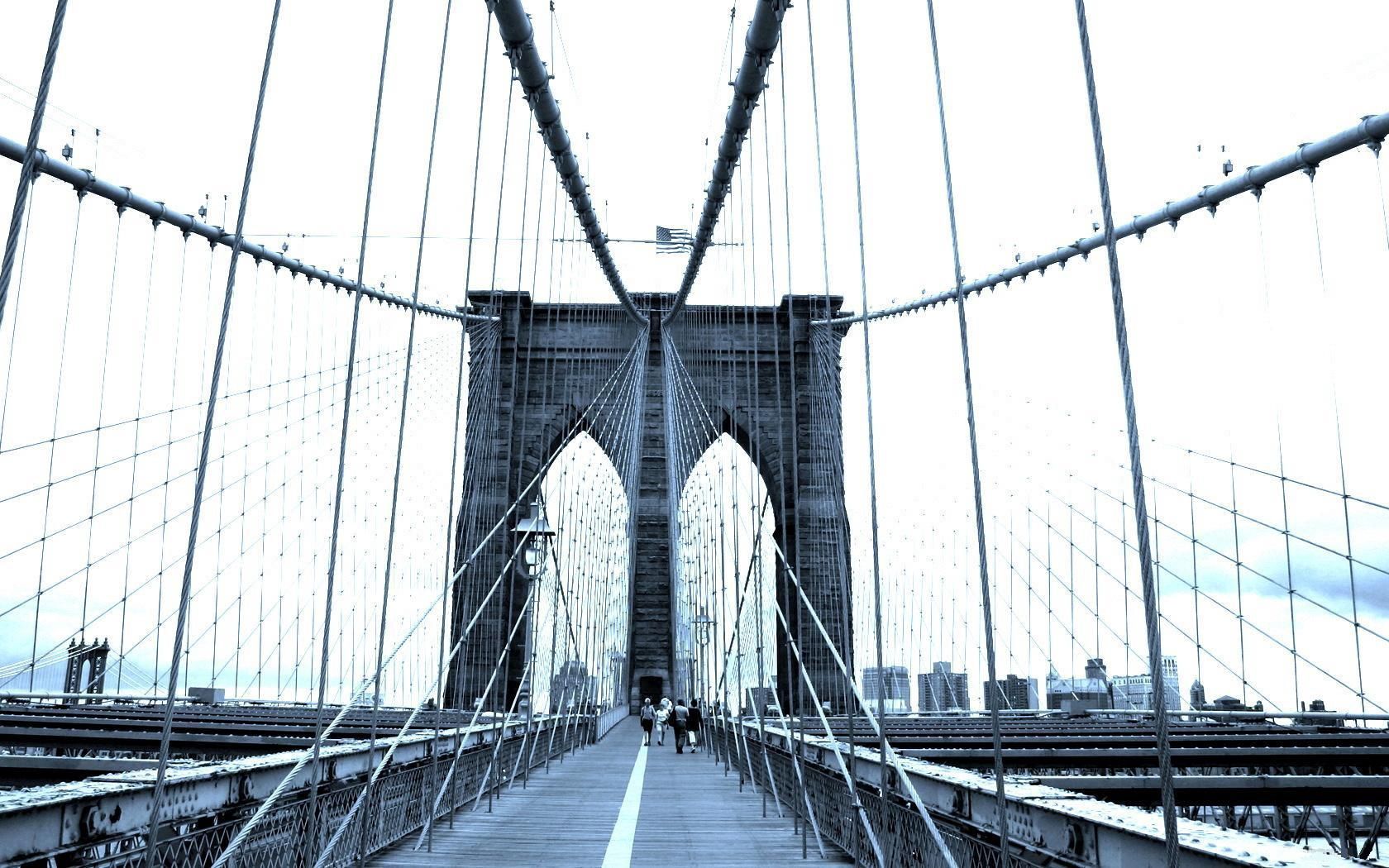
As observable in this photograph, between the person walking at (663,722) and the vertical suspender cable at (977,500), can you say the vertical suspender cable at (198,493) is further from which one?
the person walking at (663,722)

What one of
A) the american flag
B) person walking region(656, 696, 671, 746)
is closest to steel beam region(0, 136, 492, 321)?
the american flag

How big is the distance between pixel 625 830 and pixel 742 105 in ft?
23.0

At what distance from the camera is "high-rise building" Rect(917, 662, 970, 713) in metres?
17.3

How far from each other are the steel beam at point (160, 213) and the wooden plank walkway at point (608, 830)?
2271 mm

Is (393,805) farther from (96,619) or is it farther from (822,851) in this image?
(96,619)

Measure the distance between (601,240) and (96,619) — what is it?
835 centimetres

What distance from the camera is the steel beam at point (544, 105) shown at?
7.78 m

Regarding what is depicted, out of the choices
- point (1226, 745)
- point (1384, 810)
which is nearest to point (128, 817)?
point (1226, 745)

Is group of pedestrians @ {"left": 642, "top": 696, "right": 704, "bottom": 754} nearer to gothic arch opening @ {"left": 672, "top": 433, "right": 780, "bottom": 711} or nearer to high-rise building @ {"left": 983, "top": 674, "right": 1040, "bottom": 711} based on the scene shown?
gothic arch opening @ {"left": 672, "top": 433, "right": 780, "bottom": 711}

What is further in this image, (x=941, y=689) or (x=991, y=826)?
(x=941, y=689)

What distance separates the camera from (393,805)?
4.87 metres

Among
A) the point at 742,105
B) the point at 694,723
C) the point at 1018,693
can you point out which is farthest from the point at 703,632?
the point at 742,105

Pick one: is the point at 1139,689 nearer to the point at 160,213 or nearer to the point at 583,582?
the point at 583,582

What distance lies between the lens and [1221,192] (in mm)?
11258
